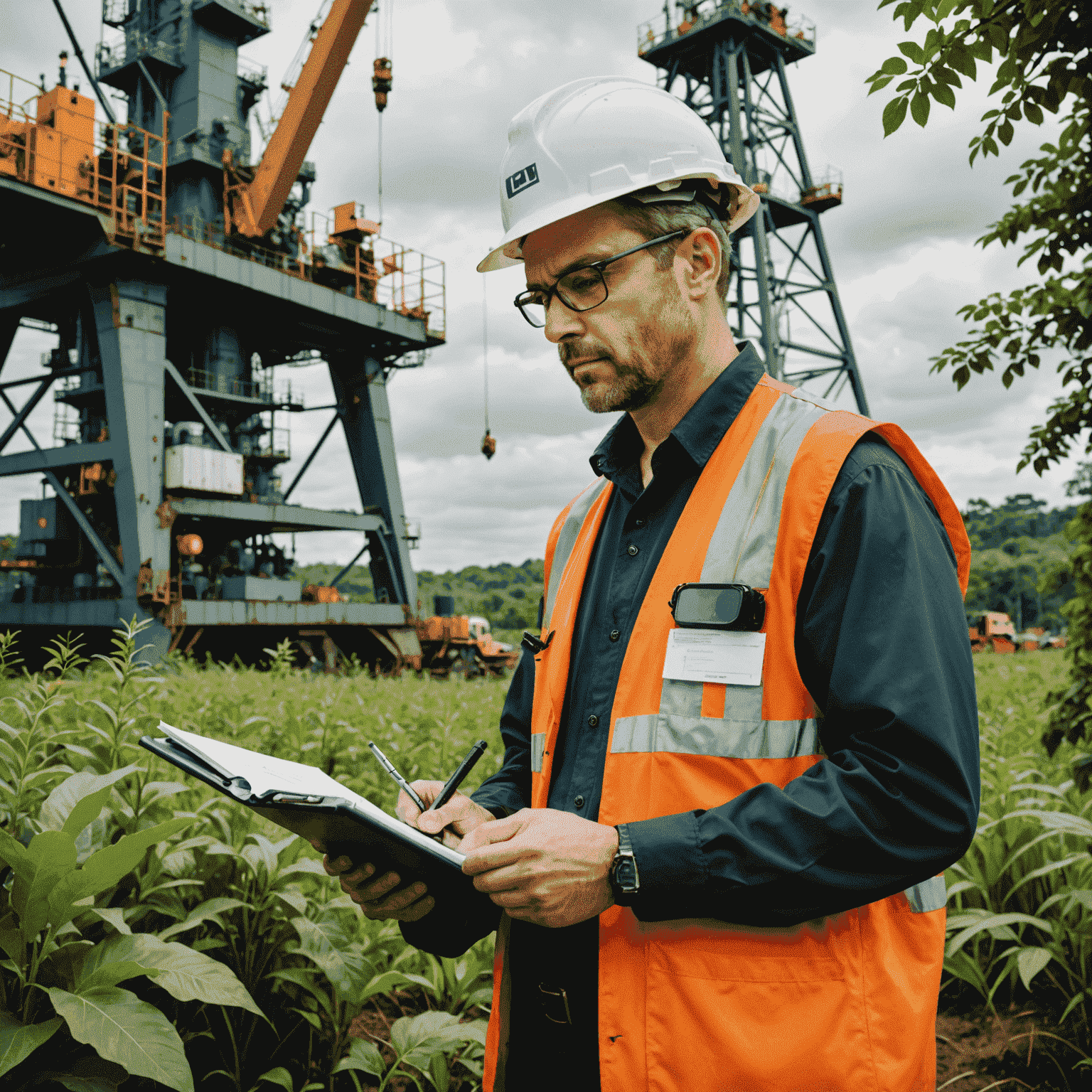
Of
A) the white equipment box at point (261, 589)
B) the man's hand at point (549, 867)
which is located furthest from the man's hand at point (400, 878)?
the white equipment box at point (261, 589)

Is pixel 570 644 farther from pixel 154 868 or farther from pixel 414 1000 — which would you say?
pixel 414 1000

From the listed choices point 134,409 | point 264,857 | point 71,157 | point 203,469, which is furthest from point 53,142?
point 264,857

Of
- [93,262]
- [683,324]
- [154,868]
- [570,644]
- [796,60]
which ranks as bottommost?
[154,868]

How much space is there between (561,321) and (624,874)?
1.08 metres

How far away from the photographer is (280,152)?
16562 millimetres

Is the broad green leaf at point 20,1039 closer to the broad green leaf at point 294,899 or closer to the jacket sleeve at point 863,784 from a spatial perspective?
the broad green leaf at point 294,899

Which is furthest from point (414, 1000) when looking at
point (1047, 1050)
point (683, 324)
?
point (683, 324)

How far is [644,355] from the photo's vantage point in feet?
5.62

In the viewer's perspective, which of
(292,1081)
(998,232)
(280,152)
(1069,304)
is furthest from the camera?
(280,152)

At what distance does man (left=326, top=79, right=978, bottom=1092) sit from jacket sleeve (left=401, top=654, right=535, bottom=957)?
0.05 ft

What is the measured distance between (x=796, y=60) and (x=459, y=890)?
31.1m

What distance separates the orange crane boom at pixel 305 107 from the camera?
52.7 ft

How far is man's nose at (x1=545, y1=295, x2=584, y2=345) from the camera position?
5.69ft

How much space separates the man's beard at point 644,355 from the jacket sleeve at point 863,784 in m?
0.55
